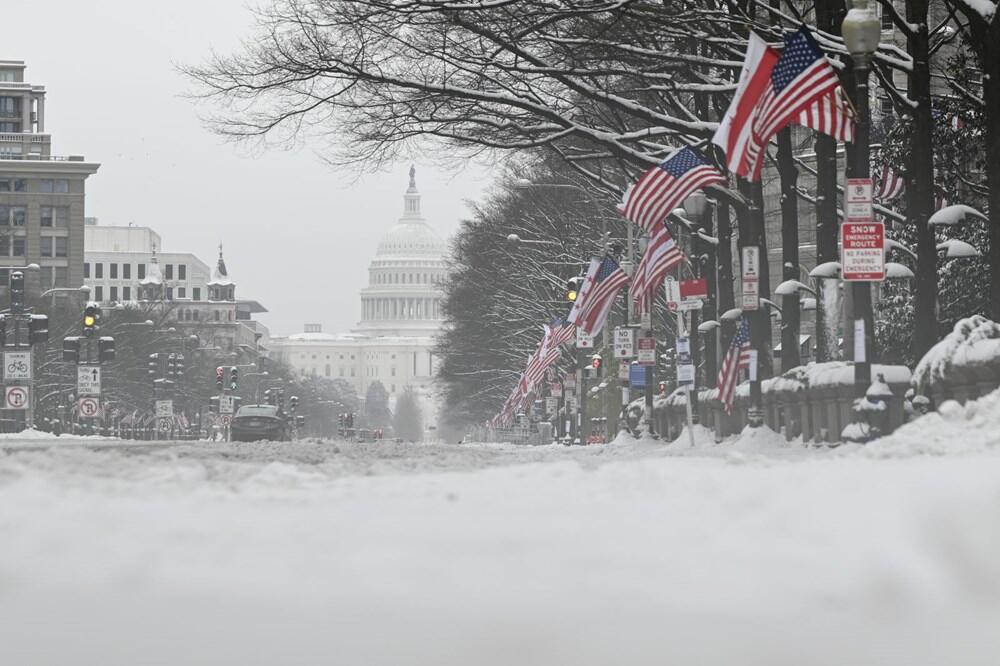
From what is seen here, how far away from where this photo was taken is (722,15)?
26953 millimetres

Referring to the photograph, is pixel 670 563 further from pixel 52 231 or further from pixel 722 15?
pixel 52 231

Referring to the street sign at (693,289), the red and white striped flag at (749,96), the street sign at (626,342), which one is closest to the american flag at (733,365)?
the street sign at (693,289)

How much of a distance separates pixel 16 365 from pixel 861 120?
39.3 metres

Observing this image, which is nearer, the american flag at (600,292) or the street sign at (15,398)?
the american flag at (600,292)

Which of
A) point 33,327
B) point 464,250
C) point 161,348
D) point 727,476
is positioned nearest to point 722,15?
point 727,476

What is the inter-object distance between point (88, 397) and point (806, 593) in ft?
225

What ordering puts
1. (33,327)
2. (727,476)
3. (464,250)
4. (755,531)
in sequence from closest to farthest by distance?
1. (755,531)
2. (727,476)
3. (33,327)
4. (464,250)

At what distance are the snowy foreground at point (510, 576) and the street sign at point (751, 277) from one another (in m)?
23.0

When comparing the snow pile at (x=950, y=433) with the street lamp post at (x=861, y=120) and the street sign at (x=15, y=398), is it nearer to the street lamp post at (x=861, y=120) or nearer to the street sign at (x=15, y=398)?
the street lamp post at (x=861, y=120)

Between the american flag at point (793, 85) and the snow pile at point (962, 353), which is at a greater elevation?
the american flag at point (793, 85)

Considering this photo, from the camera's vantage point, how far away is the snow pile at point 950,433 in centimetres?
1070

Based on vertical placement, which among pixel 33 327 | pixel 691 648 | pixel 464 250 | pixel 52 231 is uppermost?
pixel 52 231

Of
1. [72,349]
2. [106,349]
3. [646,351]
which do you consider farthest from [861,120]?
[106,349]

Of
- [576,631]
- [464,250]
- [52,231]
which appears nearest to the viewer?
[576,631]
